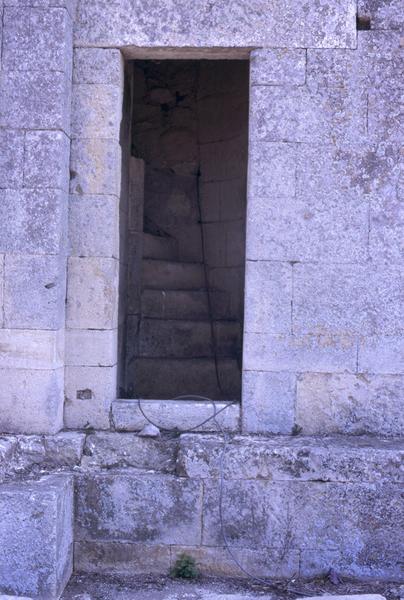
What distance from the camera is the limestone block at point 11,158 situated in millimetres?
4516

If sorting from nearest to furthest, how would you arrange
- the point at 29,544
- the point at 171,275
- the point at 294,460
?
the point at 29,544
the point at 294,460
the point at 171,275

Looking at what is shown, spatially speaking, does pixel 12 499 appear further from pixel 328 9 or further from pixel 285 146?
pixel 328 9

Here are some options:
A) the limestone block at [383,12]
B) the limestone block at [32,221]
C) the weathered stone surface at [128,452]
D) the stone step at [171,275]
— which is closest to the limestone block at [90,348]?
the weathered stone surface at [128,452]

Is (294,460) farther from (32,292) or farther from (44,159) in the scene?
(44,159)

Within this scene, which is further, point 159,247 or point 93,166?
point 159,247

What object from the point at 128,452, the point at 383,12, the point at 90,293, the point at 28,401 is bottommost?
the point at 128,452

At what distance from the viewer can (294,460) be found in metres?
4.33

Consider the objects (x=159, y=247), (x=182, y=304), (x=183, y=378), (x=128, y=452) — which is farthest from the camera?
(x=159, y=247)

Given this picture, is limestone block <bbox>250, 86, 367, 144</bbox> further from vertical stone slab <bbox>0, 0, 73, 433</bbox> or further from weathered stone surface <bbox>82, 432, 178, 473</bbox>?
weathered stone surface <bbox>82, 432, 178, 473</bbox>

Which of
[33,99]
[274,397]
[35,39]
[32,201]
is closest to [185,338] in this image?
[274,397]

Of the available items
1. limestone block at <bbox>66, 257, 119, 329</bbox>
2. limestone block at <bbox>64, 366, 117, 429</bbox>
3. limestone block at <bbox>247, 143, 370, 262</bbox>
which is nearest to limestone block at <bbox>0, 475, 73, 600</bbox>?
limestone block at <bbox>64, 366, 117, 429</bbox>

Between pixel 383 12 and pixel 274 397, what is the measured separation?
2653 millimetres

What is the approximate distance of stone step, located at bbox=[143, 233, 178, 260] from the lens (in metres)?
7.22

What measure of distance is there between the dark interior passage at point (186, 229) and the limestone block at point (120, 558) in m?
1.83
